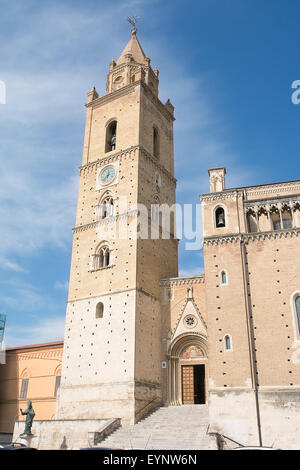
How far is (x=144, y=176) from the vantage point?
89.8 feet

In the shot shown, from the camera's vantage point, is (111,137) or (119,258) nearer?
(119,258)

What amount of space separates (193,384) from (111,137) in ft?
58.0

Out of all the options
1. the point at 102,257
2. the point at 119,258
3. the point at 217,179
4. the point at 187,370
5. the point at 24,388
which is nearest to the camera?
the point at 217,179

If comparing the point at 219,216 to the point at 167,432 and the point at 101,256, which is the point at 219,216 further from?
the point at 167,432

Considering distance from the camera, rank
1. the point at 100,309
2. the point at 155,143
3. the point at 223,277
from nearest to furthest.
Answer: the point at 223,277, the point at 100,309, the point at 155,143

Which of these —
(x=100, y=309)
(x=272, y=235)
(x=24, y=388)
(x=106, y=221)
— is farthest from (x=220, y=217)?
(x=24, y=388)

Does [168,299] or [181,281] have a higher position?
[181,281]

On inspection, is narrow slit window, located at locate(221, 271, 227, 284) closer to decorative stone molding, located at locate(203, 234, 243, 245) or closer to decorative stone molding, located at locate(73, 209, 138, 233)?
decorative stone molding, located at locate(203, 234, 243, 245)

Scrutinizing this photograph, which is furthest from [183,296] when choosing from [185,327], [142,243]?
[142,243]

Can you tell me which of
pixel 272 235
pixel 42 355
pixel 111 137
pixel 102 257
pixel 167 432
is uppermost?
pixel 111 137

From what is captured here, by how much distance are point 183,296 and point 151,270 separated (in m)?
2.41

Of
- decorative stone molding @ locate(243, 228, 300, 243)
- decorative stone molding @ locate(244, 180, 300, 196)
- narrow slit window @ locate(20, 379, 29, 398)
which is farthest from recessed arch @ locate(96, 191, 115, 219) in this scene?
narrow slit window @ locate(20, 379, 29, 398)

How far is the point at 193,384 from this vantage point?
2325 cm

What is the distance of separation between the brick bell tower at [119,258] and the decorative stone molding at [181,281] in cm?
50
